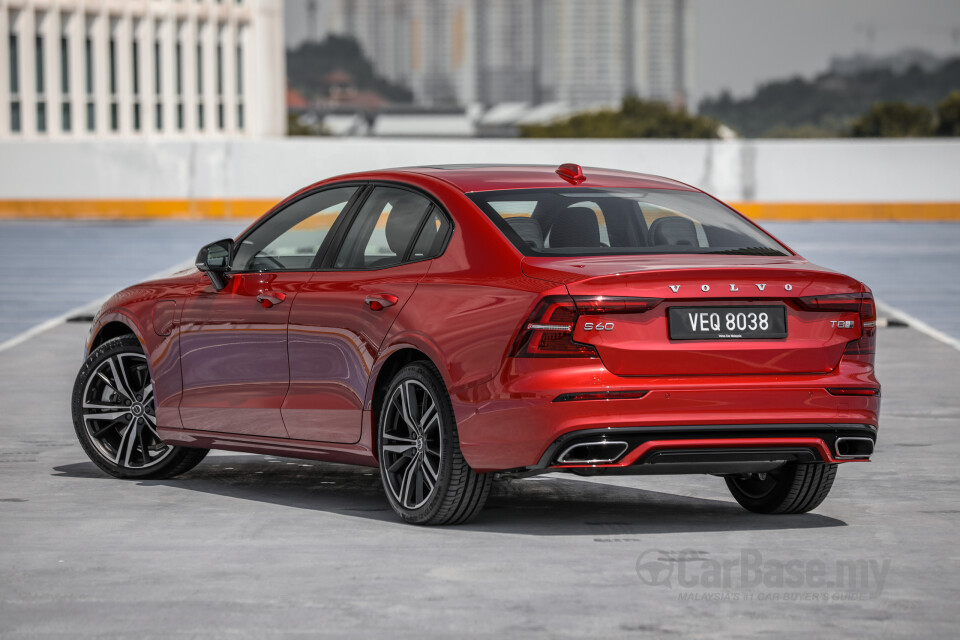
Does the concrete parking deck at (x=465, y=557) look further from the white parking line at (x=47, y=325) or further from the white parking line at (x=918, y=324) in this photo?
the white parking line at (x=918, y=324)

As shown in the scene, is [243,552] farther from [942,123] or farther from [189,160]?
[942,123]

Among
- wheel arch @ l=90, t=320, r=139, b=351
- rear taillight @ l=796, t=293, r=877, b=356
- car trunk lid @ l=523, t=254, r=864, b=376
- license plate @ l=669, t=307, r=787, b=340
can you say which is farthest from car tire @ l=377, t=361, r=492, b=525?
wheel arch @ l=90, t=320, r=139, b=351

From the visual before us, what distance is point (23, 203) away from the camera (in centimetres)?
3938

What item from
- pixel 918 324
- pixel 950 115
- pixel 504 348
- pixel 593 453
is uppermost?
pixel 950 115

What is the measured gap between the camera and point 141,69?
85.1m

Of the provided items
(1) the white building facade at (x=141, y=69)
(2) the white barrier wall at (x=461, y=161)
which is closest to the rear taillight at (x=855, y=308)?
(2) the white barrier wall at (x=461, y=161)

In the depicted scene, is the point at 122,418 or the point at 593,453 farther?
the point at 122,418

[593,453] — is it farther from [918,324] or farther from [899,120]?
[899,120]

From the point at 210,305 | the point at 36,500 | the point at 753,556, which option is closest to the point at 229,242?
the point at 210,305

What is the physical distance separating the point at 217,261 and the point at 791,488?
2.78 m

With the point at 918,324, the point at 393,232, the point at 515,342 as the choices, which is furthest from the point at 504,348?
the point at 918,324

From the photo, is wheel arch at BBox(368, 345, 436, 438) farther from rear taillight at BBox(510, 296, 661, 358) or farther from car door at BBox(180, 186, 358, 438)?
rear taillight at BBox(510, 296, 661, 358)

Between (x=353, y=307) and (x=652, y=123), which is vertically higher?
(x=652, y=123)

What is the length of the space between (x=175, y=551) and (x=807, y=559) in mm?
2374
